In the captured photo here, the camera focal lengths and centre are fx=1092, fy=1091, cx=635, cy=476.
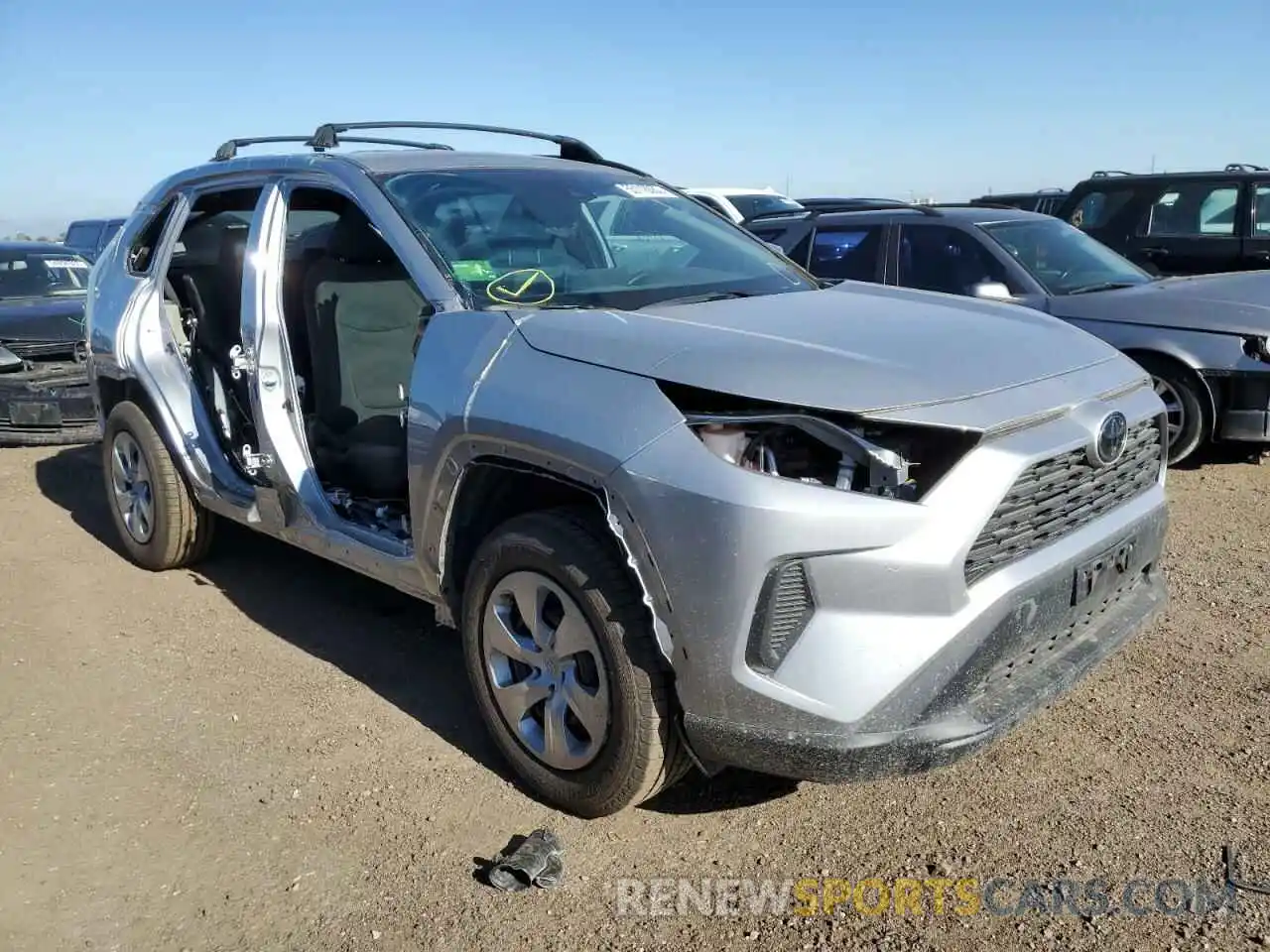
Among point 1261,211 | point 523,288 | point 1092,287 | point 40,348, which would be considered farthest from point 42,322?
point 1261,211

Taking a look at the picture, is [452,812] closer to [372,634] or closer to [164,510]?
[372,634]

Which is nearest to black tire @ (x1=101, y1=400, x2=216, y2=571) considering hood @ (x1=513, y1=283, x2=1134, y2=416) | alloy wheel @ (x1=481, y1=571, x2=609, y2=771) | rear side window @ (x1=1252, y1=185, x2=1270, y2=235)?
alloy wheel @ (x1=481, y1=571, x2=609, y2=771)

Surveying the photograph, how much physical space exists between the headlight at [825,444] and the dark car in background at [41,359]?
6182 mm

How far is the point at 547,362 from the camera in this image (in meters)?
2.96

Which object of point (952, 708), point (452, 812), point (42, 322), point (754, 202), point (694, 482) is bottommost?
point (452, 812)

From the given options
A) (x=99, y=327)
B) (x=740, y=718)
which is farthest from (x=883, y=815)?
(x=99, y=327)

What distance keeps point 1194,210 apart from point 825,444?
8.69 m

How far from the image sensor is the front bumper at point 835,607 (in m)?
2.49

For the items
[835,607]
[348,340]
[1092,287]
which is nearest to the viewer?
[835,607]

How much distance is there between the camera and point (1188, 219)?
9781 millimetres

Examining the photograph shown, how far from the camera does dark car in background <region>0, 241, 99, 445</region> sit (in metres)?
7.98

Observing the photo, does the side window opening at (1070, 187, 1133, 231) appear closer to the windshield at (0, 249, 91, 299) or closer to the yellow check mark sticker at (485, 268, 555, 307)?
the yellow check mark sticker at (485, 268, 555, 307)

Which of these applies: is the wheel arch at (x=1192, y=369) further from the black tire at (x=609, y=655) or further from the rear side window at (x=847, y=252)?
the black tire at (x=609, y=655)

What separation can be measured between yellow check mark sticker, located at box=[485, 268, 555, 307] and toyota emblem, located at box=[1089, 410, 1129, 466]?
1.65 metres
